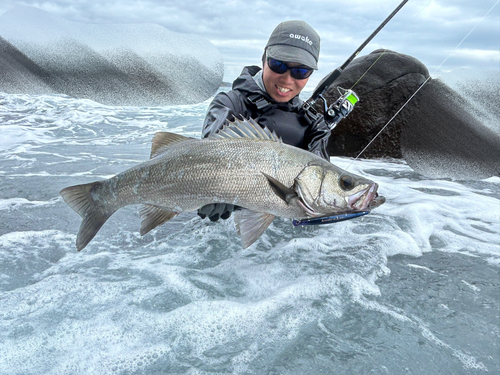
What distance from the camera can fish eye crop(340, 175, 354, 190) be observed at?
2652mm

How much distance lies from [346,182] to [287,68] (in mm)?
1610

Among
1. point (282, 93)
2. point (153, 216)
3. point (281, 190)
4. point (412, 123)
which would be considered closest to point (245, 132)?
point (281, 190)

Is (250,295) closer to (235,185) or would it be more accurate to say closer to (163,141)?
(235,185)

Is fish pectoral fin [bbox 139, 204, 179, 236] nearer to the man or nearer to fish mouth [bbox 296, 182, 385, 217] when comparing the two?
the man

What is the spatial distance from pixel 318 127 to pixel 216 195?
2018mm

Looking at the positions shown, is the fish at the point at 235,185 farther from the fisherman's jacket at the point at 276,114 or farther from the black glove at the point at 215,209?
the fisherman's jacket at the point at 276,114

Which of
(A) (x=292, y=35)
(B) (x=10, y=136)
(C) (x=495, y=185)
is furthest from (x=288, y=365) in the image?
(B) (x=10, y=136)

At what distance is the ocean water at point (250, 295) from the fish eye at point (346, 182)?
98 cm

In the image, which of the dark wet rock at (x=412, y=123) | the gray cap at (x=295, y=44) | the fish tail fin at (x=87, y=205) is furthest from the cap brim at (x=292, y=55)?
the dark wet rock at (x=412, y=123)

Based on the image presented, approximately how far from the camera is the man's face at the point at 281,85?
12.7 feet

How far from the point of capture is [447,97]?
8086 mm

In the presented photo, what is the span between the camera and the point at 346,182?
2664 millimetres

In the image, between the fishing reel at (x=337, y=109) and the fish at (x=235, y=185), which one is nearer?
the fish at (x=235, y=185)

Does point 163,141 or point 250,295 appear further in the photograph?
point 250,295
